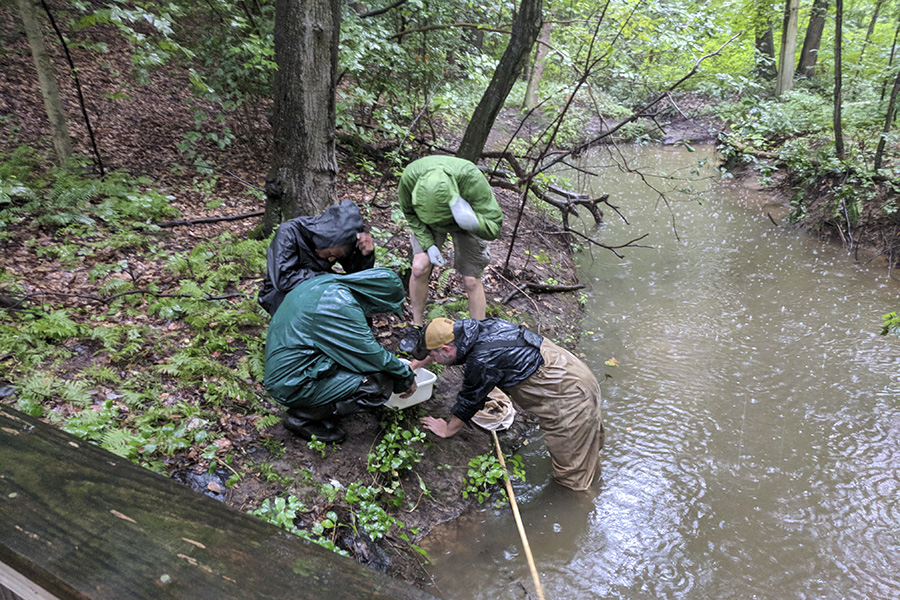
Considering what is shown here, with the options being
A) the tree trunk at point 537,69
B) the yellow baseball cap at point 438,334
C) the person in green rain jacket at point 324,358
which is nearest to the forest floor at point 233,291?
the person in green rain jacket at point 324,358

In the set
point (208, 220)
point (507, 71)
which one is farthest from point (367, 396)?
point (507, 71)

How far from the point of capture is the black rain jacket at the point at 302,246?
11.5 ft

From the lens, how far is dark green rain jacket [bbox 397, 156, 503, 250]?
400cm

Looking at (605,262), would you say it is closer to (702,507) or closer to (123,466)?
(702,507)

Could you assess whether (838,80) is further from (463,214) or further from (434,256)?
(434,256)

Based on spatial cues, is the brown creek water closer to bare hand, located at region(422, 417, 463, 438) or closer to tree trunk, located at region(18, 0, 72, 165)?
bare hand, located at region(422, 417, 463, 438)

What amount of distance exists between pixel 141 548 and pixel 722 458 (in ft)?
15.0

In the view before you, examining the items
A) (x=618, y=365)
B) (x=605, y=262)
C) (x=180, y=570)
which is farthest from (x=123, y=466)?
(x=605, y=262)

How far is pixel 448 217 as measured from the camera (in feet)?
13.6

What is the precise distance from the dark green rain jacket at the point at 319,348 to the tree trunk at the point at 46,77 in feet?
15.0

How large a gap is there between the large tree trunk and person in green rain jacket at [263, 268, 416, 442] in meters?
1.96

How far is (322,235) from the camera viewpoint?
357cm

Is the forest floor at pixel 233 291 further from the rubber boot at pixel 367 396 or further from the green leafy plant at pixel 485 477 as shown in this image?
the rubber boot at pixel 367 396

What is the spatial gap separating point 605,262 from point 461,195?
4.81m
